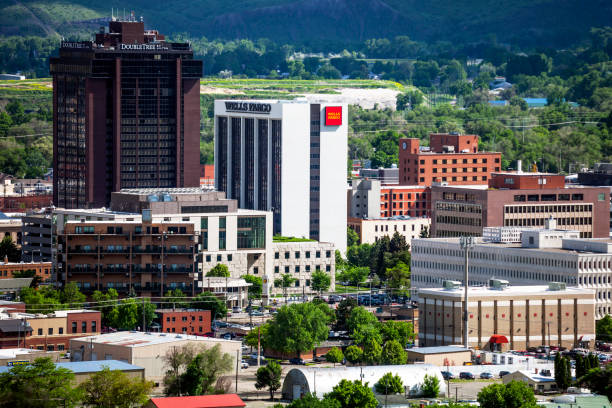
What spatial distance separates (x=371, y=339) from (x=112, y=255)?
1540 inches

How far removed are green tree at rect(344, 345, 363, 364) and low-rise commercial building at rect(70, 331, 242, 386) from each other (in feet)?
33.4

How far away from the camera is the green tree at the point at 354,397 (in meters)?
140

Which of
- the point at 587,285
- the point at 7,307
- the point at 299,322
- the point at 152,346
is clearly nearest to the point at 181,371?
the point at 152,346

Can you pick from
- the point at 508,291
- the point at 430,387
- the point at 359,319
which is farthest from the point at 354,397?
the point at 508,291

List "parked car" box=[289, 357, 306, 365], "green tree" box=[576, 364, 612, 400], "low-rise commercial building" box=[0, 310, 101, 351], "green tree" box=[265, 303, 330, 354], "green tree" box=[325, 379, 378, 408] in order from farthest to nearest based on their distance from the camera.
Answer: "green tree" box=[265, 303, 330, 354] → "parked car" box=[289, 357, 306, 365] → "low-rise commercial building" box=[0, 310, 101, 351] → "green tree" box=[576, 364, 612, 400] → "green tree" box=[325, 379, 378, 408]

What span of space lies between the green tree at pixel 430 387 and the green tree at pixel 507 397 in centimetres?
1042

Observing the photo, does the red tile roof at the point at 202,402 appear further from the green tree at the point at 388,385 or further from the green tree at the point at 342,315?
the green tree at the point at 342,315

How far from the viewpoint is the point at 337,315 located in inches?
7525

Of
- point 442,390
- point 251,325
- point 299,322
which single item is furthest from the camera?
point 251,325

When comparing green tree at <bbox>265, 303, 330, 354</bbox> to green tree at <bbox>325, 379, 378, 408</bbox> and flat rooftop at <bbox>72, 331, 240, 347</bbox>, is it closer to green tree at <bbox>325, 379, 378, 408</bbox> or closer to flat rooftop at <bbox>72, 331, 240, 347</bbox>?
flat rooftop at <bbox>72, 331, 240, 347</bbox>

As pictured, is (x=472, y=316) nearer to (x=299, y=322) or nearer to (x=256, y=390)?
(x=299, y=322)

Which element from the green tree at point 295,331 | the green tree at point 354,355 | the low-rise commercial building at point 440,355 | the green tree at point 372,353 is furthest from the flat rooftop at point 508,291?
the green tree at point 354,355

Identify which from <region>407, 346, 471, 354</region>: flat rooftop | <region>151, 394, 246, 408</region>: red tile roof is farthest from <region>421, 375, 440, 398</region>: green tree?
<region>151, 394, 246, 408</region>: red tile roof

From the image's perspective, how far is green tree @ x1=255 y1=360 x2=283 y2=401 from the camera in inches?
6014
